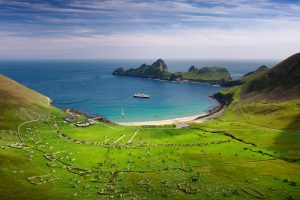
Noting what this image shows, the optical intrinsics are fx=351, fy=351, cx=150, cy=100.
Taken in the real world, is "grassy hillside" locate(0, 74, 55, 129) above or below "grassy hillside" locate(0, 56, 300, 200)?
above

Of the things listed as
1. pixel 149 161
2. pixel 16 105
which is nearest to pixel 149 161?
pixel 149 161

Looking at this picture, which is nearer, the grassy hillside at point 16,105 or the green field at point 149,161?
the green field at point 149,161

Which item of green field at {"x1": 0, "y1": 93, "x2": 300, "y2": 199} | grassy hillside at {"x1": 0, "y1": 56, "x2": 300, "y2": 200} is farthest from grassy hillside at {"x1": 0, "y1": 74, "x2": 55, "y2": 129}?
green field at {"x1": 0, "y1": 93, "x2": 300, "y2": 199}

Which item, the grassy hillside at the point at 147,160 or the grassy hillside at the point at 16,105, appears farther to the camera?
the grassy hillside at the point at 16,105

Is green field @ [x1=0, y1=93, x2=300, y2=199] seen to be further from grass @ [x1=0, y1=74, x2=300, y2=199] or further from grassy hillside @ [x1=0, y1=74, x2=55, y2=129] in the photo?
grassy hillside @ [x1=0, y1=74, x2=55, y2=129]

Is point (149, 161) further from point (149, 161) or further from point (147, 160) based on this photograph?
point (147, 160)

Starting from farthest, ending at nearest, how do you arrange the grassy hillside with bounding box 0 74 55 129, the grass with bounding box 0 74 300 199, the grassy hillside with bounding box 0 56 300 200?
the grassy hillside with bounding box 0 74 55 129, the grassy hillside with bounding box 0 56 300 200, the grass with bounding box 0 74 300 199

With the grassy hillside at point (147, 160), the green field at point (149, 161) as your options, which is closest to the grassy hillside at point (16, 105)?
the grassy hillside at point (147, 160)

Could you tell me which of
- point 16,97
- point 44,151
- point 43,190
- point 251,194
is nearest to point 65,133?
point 44,151

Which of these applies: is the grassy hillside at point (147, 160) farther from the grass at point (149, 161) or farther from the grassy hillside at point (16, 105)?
the grassy hillside at point (16, 105)

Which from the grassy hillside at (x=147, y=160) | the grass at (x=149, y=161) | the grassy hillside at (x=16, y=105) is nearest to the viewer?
the grass at (x=149, y=161)

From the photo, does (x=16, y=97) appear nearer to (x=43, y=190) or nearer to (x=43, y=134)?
(x=43, y=134)

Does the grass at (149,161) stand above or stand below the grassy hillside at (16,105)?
below

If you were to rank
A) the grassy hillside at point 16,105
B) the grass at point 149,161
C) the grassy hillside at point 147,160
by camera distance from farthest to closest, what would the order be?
the grassy hillside at point 16,105, the grassy hillside at point 147,160, the grass at point 149,161
